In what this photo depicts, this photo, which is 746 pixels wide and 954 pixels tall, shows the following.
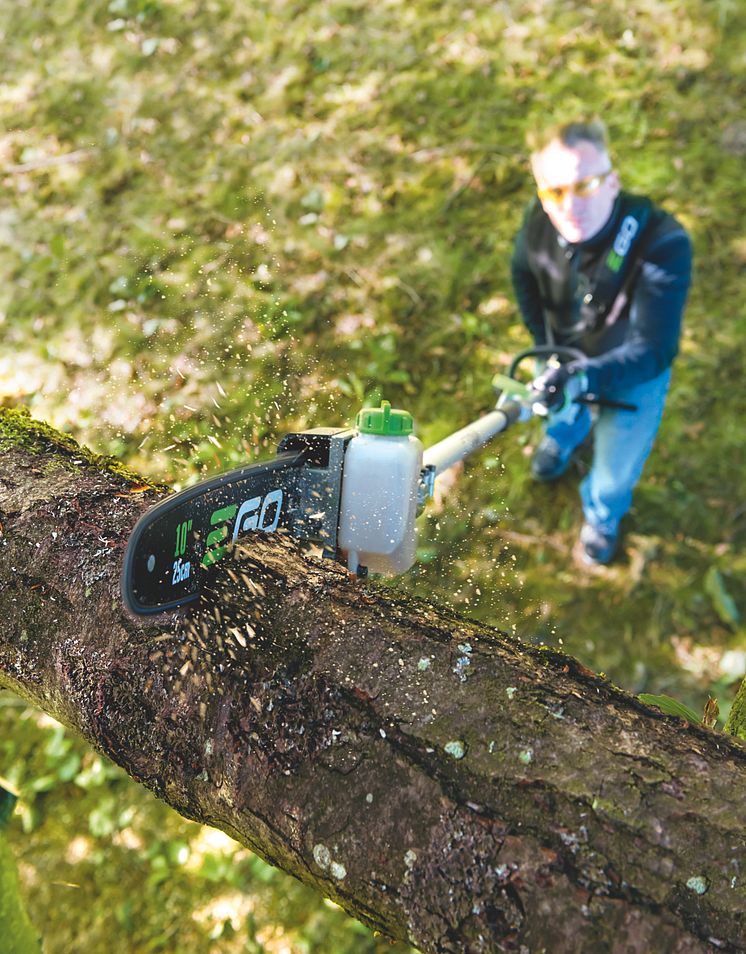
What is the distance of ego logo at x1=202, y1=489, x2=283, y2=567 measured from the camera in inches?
50.6

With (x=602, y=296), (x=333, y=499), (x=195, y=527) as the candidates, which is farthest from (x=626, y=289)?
(x=195, y=527)

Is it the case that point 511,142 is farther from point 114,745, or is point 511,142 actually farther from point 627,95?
point 114,745

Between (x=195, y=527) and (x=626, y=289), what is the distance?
2.38 meters

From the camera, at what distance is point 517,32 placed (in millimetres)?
4688

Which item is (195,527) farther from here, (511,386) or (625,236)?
(625,236)

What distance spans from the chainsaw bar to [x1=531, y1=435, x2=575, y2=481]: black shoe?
2.39 metres

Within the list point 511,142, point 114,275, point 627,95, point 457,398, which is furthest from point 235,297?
point 627,95

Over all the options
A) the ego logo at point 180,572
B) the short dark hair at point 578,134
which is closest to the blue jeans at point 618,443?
the short dark hair at point 578,134

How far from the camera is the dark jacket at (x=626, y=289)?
283 centimetres

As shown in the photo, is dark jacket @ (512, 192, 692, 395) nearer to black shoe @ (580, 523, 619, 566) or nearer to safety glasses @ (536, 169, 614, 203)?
safety glasses @ (536, 169, 614, 203)

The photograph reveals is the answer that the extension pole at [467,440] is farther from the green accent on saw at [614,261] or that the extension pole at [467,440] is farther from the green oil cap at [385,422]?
the green accent on saw at [614,261]

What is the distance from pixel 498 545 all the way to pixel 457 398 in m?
0.84

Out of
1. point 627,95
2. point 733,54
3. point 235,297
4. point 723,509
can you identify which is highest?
point 733,54

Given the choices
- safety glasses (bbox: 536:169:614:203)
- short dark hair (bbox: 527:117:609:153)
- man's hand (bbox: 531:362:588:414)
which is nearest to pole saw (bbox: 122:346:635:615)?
man's hand (bbox: 531:362:588:414)
